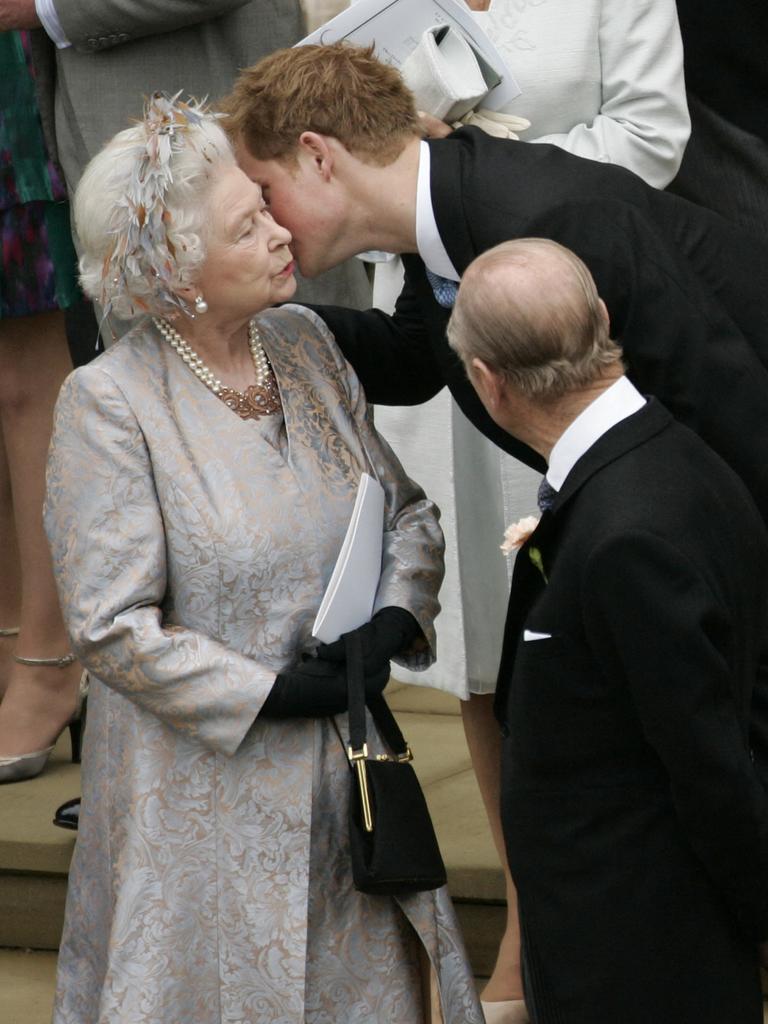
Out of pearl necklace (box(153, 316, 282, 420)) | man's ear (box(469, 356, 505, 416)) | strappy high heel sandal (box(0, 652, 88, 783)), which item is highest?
man's ear (box(469, 356, 505, 416))

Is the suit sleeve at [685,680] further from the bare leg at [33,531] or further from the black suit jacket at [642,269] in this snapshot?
the bare leg at [33,531]

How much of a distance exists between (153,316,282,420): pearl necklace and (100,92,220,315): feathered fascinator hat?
0.08m

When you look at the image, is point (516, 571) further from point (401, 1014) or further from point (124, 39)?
point (124, 39)

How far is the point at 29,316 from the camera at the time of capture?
3.56 meters

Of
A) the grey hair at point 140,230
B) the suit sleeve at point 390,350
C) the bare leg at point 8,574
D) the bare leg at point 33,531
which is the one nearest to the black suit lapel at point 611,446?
the grey hair at point 140,230

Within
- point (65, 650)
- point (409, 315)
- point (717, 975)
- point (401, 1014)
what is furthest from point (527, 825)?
point (65, 650)

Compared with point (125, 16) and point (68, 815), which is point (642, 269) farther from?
point (68, 815)

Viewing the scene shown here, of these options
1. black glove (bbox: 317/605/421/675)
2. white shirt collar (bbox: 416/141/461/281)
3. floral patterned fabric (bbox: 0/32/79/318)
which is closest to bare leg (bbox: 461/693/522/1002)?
black glove (bbox: 317/605/421/675)

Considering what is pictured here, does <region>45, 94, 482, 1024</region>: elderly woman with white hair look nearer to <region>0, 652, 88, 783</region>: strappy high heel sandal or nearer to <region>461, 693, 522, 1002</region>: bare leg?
<region>461, 693, 522, 1002</region>: bare leg

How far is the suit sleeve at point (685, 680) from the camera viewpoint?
188 cm

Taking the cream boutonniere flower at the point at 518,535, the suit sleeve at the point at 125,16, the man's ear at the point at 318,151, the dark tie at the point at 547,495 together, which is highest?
the suit sleeve at the point at 125,16

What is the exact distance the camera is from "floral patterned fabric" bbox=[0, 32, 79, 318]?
11.0 feet

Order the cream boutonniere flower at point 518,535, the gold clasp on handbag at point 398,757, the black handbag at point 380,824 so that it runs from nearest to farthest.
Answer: the cream boutonniere flower at point 518,535 → the black handbag at point 380,824 → the gold clasp on handbag at point 398,757

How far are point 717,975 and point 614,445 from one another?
68 cm
